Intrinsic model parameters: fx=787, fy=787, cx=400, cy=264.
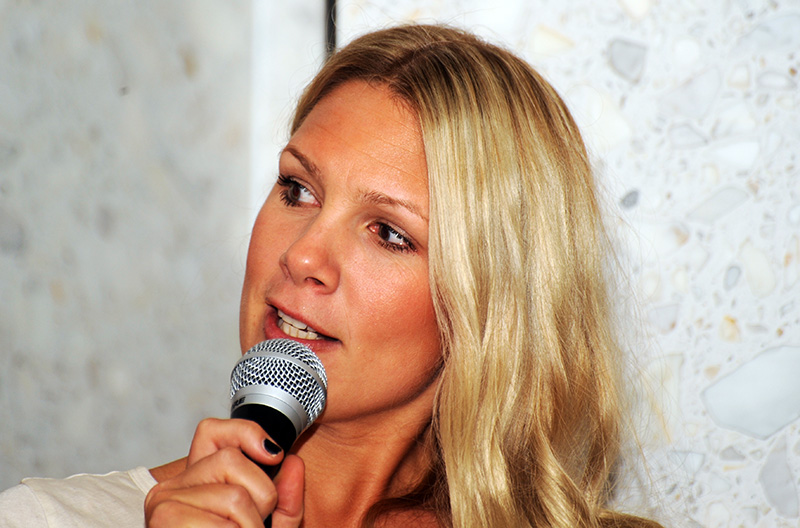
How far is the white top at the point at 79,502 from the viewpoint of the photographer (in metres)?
1.21

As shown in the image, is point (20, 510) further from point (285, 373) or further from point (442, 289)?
point (442, 289)

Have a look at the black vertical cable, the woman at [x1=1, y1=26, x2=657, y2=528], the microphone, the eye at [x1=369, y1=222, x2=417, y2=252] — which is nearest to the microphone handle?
the microphone

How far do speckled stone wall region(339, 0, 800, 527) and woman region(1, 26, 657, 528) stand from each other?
196mm

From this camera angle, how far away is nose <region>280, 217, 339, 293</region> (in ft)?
3.94

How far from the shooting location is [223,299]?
1.95 m

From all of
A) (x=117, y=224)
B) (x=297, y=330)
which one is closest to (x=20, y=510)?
(x=297, y=330)

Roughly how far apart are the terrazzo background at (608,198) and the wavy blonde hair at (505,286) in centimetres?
22

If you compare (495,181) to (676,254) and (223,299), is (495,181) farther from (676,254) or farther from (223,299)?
(223,299)

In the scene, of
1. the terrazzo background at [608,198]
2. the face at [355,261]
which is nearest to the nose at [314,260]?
the face at [355,261]

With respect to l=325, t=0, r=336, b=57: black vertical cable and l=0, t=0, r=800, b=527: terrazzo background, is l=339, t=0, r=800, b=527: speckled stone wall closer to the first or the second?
l=0, t=0, r=800, b=527: terrazzo background

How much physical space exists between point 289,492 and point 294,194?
0.61 m

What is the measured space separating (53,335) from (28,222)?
26 centimetres

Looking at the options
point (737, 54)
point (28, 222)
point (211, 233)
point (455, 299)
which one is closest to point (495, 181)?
point (455, 299)

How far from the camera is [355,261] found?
49.1 inches
